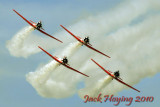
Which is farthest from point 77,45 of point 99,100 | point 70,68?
point 99,100

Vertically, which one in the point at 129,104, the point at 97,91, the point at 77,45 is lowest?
the point at 129,104

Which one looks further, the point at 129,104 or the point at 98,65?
the point at 98,65

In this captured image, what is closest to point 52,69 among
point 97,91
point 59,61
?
point 59,61

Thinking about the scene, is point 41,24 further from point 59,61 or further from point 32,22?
point 59,61

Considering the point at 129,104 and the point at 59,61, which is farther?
the point at 59,61

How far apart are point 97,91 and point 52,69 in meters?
13.7

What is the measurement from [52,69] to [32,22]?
47.3 ft

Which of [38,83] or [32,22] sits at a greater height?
[32,22]

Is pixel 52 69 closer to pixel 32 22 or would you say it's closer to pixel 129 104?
pixel 32 22

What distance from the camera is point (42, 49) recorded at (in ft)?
431

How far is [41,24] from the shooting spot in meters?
136

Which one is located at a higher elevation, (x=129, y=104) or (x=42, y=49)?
(x=42, y=49)

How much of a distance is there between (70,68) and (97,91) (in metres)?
9.94

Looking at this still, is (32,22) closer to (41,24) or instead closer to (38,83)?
(41,24)
